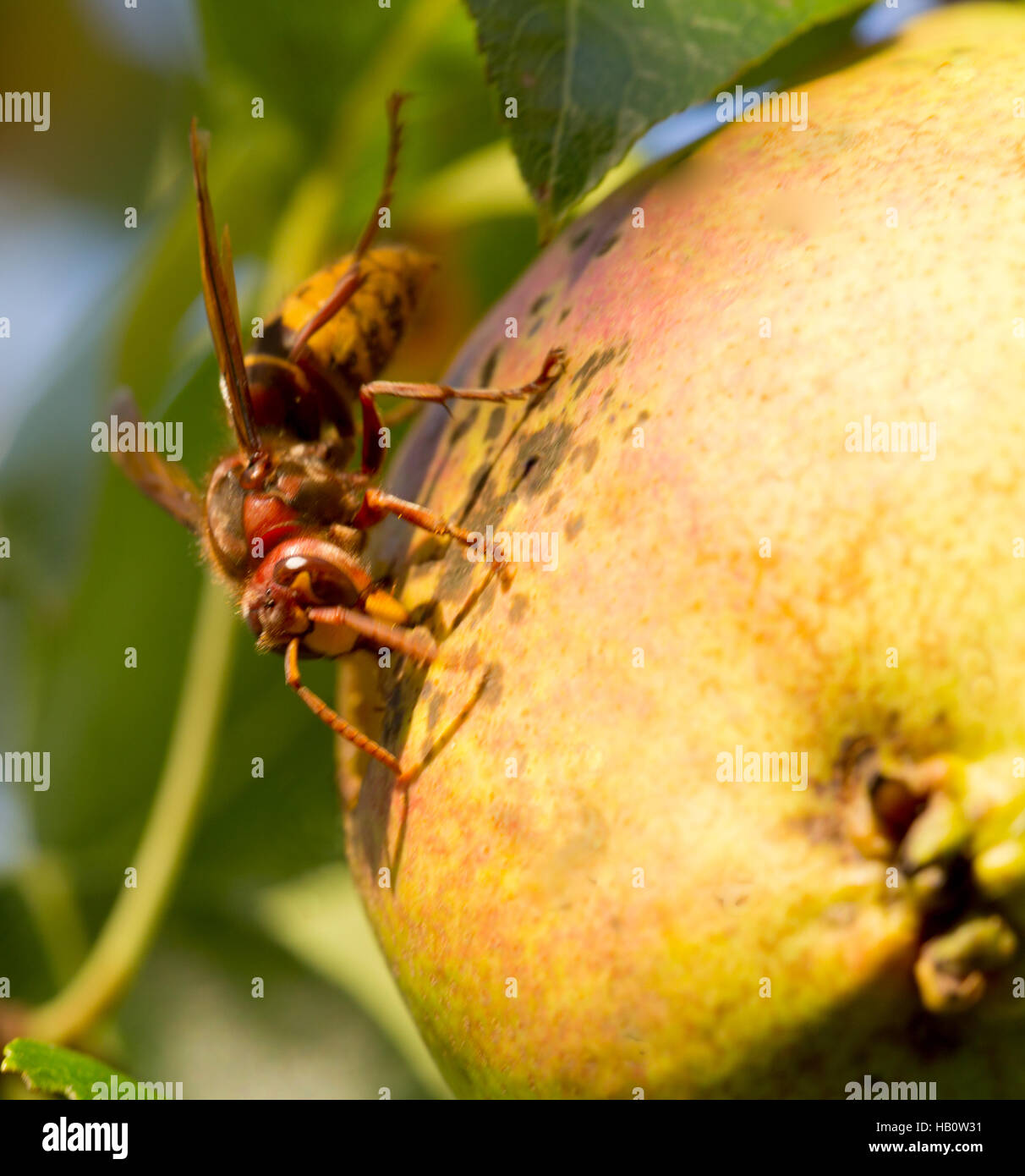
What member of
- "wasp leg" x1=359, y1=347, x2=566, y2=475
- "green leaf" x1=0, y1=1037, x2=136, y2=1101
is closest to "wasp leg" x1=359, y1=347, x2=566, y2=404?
"wasp leg" x1=359, y1=347, x2=566, y2=475

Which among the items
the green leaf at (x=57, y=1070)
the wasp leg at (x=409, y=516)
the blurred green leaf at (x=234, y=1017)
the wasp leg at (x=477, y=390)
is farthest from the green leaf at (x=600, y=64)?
the blurred green leaf at (x=234, y=1017)

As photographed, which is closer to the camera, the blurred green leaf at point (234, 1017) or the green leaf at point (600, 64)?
the green leaf at point (600, 64)

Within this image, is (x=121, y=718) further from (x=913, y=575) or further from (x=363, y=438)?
(x=913, y=575)

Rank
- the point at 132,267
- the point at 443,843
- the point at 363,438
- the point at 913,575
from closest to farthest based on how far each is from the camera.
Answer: the point at 913,575, the point at 443,843, the point at 363,438, the point at 132,267

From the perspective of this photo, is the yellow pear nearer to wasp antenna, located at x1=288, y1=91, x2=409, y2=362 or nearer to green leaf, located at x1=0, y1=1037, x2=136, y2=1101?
green leaf, located at x1=0, y1=1037, x2=136, y2=1101

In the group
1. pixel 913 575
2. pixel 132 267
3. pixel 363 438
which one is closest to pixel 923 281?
pixel 913 575

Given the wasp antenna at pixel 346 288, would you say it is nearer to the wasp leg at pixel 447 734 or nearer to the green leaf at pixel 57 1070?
the wasp leg at pixel 447 734

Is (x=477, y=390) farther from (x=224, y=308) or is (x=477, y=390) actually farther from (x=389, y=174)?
(x=389, y=174)
